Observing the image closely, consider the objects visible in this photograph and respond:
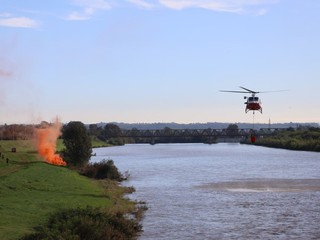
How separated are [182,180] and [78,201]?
4126 cm

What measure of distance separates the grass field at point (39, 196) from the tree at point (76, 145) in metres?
21.1

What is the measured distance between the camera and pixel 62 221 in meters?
41.8

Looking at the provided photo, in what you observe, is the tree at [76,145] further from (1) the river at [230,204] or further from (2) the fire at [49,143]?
(1) the river at [230,204]

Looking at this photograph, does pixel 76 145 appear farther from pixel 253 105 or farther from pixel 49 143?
pixel 253 105

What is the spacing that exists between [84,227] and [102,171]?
59.8 m

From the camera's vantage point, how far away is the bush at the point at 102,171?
97.0 m

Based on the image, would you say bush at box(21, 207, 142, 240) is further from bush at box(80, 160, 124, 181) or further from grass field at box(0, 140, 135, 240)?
bush at box(80, 160, 124, 181)

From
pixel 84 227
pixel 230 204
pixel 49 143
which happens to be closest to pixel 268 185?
pixel 230 204

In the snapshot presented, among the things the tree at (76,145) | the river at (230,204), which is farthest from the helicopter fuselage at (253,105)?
the tree at (76,145)

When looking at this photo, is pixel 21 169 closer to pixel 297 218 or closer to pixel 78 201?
pixel 78 201

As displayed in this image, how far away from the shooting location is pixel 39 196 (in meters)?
57.1

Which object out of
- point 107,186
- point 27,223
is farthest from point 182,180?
point 27,223

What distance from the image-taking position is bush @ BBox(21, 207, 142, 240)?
36812 mm

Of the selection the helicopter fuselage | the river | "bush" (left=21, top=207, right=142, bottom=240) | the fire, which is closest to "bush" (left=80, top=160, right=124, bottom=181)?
the river
